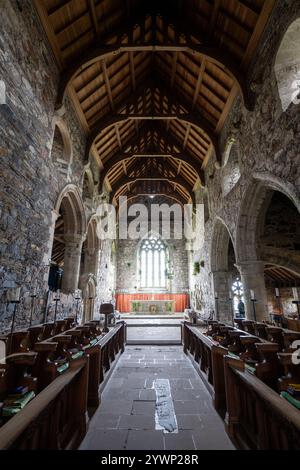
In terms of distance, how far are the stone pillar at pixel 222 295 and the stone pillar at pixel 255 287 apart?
243 centimetres

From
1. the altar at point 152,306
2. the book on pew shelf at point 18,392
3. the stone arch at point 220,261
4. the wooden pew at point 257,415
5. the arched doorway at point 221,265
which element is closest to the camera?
the wooden pew at point 257,415

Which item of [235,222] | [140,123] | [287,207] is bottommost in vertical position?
[235,222]

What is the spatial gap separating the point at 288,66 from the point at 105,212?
8336 millimetres

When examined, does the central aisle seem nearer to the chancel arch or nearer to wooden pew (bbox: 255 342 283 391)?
wooden pew (bbox: 255 342 283 391)

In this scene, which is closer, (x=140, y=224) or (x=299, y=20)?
(x=299, y=20)

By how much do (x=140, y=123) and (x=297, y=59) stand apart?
283 inches

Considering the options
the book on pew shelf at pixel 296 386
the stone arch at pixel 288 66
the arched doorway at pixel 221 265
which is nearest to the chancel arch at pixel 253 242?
the stone arch at pixel 288 66

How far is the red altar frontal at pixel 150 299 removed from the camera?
14242 millimetres

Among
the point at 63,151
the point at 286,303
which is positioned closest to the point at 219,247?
the point at 63,151

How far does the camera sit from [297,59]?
163 inches

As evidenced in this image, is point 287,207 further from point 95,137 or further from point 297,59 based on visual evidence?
point 95,137

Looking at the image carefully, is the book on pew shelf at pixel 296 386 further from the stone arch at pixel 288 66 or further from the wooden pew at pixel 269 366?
the stone arch at pixel 288 66
